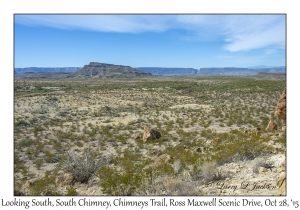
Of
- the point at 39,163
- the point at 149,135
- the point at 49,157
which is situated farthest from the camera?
the point at 149,135

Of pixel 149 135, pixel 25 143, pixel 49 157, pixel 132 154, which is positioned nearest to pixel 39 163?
pixel 49 157

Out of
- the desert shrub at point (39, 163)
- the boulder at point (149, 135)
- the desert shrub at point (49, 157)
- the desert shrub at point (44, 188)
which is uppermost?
the boulder at point (149, 135)

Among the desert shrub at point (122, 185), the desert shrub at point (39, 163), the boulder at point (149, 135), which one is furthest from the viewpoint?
the boulder at point (149, 135)

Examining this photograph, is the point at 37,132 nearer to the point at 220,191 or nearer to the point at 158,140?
the point at 158,140

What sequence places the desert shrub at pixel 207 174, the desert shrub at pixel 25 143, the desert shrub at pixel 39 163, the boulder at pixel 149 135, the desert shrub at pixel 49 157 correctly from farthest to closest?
1. the boulder at pixel 149 135
2. the desert shrub at pixel 25 143
3. the desert shrub at pixel 49 157
4. the desert shrub at pixel 39 163
5. the desert shrub at pixel 207 174

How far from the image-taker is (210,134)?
473 inches

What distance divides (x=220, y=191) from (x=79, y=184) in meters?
3.58

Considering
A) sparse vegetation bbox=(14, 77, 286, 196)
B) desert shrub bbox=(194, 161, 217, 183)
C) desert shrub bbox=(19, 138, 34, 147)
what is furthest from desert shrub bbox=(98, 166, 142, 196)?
desert shrub bbox=(19, 138, 34, 147)

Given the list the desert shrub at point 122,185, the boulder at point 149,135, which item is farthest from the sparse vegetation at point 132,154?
the boulder at point 149,135

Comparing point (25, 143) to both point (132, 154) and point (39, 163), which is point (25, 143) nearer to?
point (39, 163)

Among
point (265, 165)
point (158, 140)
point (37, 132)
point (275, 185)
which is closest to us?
point (275, 185)

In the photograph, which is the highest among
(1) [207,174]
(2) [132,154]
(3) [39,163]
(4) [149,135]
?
(1) [207,174]

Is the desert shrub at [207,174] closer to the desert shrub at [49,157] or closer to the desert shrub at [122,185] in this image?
the desert shrub at [122,185]
